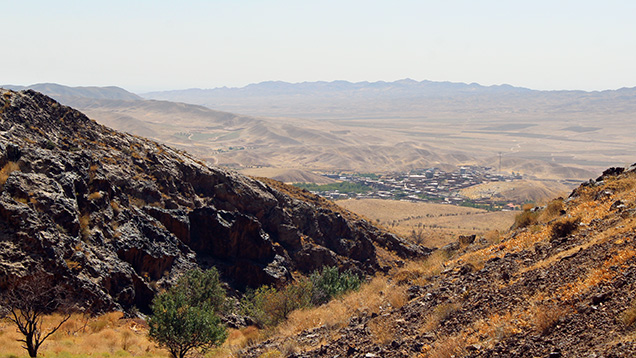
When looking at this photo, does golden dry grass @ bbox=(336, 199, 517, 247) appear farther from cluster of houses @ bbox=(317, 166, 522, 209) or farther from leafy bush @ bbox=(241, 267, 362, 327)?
leafy bush @ bbox=(241, 267, 362, 327)

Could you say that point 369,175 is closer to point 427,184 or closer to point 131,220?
point 427,184

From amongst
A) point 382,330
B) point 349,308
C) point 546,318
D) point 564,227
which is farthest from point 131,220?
point 546,318

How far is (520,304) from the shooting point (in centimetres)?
997

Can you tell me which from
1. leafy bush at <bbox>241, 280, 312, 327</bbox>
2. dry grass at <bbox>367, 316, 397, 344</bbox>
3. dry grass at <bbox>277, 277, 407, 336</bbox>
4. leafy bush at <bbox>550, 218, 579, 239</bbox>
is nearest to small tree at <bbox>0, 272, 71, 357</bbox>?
dry grass at <bbox>277, 277, 407, 336</bbox>

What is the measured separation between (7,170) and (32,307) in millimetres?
8159

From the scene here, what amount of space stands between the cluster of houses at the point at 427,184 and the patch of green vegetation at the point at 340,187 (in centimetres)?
229

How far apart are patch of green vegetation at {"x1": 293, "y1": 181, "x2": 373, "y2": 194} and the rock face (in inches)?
3224

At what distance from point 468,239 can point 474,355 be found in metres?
16.9

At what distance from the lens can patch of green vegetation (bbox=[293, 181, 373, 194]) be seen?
403 feet

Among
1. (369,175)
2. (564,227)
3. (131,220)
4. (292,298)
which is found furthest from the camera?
(369,175)

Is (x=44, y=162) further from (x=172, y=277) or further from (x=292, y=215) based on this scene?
(x=292, y=215)

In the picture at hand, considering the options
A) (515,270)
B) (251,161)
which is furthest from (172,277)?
(251,161)

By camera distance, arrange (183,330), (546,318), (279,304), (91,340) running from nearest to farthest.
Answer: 1. (546,318)
2. (183,330)
3. (91,340)
4. (279,304)

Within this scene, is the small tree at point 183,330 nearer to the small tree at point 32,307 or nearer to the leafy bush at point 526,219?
the small tree at point 32,307
